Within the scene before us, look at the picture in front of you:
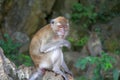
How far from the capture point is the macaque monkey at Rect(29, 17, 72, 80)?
625 cm

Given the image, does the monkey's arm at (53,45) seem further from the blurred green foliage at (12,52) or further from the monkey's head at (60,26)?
the blurred green foliage at (12,52)

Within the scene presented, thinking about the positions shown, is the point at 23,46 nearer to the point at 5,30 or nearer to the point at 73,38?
the point at 5,30

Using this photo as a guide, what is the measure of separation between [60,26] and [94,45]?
4815mm

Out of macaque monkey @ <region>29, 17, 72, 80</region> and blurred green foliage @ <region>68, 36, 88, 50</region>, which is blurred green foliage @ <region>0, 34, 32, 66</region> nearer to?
blurred green foliage @ <region>68, 36, 88, 50</region>

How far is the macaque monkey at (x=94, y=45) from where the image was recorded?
35.6ft

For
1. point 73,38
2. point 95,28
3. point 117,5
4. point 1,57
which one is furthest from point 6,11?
point 1,57

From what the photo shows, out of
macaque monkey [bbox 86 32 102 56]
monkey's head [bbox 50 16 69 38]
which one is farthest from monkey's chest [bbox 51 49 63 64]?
macaque monkey [bbox 86 32 102 56]

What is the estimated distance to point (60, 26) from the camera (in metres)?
6.22

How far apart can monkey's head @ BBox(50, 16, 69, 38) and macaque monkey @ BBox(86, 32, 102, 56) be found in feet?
15.0

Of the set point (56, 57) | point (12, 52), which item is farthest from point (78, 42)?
point (56, 57)

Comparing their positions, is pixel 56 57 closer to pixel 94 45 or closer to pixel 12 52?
pixel 12 52

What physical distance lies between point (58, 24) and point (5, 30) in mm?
5184

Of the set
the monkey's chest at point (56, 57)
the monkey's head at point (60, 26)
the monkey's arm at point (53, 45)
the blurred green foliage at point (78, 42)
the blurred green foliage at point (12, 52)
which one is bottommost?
the blurred green foliage at point (78, 42)

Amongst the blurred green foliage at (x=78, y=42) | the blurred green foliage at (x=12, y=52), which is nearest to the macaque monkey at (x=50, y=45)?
the blurred green foliage at (x=12, y=52)
